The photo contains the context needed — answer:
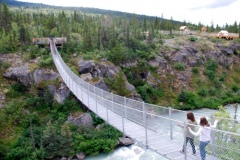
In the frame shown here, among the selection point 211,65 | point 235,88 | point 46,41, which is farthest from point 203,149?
point 211,65

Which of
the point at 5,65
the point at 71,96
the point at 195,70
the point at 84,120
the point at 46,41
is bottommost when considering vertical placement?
the point at 84,120

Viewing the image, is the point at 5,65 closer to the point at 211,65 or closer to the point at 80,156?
the point at 80,156

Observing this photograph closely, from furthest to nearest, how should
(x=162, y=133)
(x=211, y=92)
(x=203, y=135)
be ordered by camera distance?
(x=211, y=92)
(x=162, y=133)
(x=203, y=135)

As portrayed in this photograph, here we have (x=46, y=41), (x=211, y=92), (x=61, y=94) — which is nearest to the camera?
(x=61, y=94)

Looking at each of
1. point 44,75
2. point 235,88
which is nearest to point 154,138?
point 44,75

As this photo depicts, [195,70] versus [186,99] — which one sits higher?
[195,70]

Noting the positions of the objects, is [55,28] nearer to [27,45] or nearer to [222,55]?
[27,45]

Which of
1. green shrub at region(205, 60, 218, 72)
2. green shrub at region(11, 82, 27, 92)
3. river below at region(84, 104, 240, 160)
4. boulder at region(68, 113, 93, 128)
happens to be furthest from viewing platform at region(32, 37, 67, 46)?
green shrub at region(205, 60, 218, 72)

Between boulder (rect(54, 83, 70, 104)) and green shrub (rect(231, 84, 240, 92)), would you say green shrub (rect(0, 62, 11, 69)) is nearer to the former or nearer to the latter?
boulder (rect(54, 83, 70, 104))

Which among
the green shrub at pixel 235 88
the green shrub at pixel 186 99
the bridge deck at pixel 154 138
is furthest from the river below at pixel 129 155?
the green shrub at pixel 235 88

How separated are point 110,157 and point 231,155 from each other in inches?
544

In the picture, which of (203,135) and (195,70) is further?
(195,70)

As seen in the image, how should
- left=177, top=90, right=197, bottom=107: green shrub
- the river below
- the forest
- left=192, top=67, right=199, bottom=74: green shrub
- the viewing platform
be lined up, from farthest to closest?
left=192, top=67, right=199, bottom=74: green shrub
left=177, top=90, right=197, bottom=107: green shrub
the viewing platform
the forest
the river below

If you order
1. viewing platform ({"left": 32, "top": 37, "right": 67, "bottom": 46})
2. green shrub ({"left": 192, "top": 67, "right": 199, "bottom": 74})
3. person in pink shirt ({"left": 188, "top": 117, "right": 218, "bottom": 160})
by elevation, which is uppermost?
viewing platform ({"left": 32, "top": 37, "right": 67, "bottom": 46})
